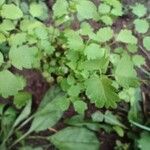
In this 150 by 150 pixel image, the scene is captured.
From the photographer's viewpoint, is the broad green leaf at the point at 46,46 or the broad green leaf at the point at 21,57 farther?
the broad green leaf at the point at 46,46

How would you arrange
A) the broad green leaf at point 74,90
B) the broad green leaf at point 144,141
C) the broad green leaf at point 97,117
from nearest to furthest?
1. the broad green leaf at point 74,90
2. the broad green leaf at point 144,141
3. the broad green leaf at point 97,117

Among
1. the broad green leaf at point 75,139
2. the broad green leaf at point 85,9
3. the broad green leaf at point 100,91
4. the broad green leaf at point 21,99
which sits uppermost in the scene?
the broad green leaf at point 85,9

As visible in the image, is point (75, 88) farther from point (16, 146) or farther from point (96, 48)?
point (16, 146)

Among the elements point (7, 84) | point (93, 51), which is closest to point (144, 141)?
point (93, 51)

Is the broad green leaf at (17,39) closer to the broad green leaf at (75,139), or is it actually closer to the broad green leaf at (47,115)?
the broad green leaf at (47,115)

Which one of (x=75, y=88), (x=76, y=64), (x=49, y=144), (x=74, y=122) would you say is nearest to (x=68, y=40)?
(x=76, y=64)

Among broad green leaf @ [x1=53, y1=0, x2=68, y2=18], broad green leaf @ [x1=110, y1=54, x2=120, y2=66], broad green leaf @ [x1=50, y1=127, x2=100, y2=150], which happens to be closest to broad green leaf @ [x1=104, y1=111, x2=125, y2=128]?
broad green leaf @ [x1=50, y1=127, x2=100, y2=150]

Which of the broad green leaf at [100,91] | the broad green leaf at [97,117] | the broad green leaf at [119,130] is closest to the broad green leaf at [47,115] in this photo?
the broad green leaf at [97,117]
